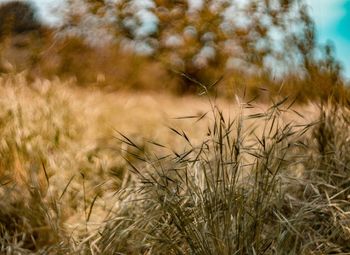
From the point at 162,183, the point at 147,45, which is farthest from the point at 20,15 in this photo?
the point at 162,183

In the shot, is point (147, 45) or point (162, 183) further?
point (147, 45)

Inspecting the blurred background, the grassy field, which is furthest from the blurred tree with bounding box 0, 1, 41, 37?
the grassy field

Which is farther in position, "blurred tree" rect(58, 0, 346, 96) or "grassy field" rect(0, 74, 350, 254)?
"blurred tree" rect(58, 0, 346, 96)

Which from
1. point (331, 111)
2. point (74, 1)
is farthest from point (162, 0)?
point (331, 111)

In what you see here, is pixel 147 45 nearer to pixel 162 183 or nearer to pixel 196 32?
pixel 196 32

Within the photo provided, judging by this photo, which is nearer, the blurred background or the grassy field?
the grassy field

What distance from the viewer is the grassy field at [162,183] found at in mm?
3223

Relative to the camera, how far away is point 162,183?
3.75 m

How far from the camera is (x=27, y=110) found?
484cm

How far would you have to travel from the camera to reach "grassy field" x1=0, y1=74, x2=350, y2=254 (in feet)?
10.6

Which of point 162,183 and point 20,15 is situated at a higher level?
point 162,183

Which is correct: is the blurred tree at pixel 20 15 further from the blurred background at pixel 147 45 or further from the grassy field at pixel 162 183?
the grassy field at pixel 162 183

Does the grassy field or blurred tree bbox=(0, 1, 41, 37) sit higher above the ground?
the grassy field

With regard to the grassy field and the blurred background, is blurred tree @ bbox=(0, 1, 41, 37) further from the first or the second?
the grassy field
